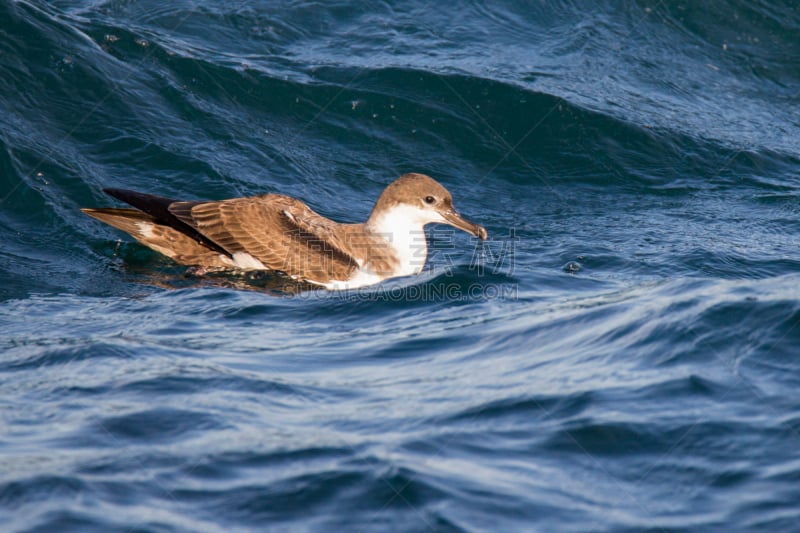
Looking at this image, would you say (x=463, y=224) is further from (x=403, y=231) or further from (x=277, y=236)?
(x=277, y=236)

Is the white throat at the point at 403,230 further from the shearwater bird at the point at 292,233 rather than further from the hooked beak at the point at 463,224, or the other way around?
the hooked beak at the point at 463,224

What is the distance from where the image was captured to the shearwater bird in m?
7.95

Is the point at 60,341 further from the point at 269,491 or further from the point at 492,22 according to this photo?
the point at 492,22

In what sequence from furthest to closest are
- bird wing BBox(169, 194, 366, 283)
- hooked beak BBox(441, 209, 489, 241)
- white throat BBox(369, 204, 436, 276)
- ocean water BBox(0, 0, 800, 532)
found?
white throat BBox(369, 204, 436, 276) → hooked beak BBox(441, 209, 489, 241) → bird wing BBox(169, 194, 366, 283) → ocean water BBox(0, 0, 800, 532)

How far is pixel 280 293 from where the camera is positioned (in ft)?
25.1

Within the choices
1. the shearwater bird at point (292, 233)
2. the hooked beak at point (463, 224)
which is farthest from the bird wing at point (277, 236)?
the hooked beak at point (463, 224)

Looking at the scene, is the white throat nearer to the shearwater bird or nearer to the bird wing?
the shearwater bird

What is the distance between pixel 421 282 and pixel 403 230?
64 centimetres

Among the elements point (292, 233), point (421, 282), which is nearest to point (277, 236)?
point (292, 233)

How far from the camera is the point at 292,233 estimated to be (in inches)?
314

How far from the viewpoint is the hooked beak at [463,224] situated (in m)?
8.15

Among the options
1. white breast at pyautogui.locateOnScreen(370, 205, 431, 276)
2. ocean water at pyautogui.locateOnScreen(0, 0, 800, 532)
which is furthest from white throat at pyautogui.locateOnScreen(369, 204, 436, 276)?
ocean water at pyautogui.locateOnScreen(0, 0, 800, 532)

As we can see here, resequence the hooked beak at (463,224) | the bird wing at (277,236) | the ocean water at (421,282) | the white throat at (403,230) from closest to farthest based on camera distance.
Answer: the ocean water at (421,282), the bird wing at (277,236), the hooked beak at (463,224), the white throat at (403,230)

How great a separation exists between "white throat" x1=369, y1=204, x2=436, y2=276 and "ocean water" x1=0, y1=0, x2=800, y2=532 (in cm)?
28
